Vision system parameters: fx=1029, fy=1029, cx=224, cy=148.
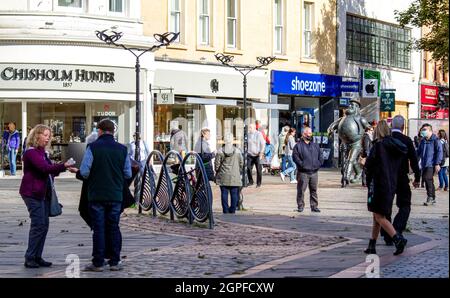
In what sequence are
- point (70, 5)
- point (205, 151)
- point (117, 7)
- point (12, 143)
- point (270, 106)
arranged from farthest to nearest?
point (270, 106), point (117, 7), point (70, 5), point (12, 143), point (205, 151)

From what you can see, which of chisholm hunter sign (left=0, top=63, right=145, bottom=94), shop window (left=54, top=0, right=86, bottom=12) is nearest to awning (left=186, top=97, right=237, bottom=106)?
chisholm hunter sign (left=0, top=63, right=145, bottom=94)

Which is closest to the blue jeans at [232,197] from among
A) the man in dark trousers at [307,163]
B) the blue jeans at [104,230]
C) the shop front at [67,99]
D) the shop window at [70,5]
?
the man in dark trousers at [307,163]

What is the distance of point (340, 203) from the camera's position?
23.3m

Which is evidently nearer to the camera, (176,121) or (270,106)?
(176,121)

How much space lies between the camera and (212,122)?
3938cm

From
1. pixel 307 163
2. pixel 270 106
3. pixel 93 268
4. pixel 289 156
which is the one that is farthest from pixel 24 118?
pixel 93 268

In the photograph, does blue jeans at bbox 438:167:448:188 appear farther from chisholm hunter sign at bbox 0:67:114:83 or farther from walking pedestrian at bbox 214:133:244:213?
chisholm hunter sign at bbox 0:67:114:83

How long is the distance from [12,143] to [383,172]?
71.6 ft

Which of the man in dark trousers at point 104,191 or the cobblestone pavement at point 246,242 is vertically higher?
the man in dark trousers at point 104,191

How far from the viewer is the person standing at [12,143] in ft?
109

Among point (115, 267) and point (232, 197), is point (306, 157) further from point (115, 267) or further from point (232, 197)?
point (115, 267)

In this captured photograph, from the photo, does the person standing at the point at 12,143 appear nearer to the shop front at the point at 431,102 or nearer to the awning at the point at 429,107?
the shop front at the point at 431,102

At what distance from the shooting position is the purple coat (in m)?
12.1

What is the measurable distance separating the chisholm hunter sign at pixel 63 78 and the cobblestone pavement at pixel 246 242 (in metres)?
10.8
